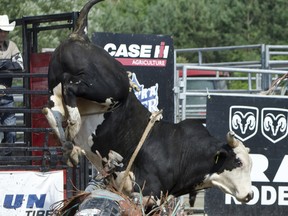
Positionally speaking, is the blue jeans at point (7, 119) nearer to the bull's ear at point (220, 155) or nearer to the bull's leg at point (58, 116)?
the bull's leg at point (58, 116)

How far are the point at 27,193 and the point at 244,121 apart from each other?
2.83 m

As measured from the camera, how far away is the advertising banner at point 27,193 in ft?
30.9

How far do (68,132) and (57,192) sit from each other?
5.46 feet

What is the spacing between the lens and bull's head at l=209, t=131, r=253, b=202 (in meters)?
8.41

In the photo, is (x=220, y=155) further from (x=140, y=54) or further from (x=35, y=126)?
(x=35, y=126)

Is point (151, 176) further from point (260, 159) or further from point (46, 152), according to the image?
point (260, 159)

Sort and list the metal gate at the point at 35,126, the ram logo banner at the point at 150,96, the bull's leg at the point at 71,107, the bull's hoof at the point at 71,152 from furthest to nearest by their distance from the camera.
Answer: the ram logo banner at the point at 150,96 < the metal gate at the point at 35,126 < the bull's hoof at the point at 71,152 < the bull's leg at the point at 71,107

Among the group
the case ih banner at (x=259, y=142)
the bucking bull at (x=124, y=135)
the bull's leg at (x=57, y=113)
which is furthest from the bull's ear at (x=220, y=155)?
the case ih banner at (x=259, y=142)

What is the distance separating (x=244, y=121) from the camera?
35.2 feet

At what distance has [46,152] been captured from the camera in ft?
31.6

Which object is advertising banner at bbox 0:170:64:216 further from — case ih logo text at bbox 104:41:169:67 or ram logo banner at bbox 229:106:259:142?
ram logo banner at bbox 229:106:259:142

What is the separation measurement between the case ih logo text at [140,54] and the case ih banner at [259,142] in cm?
77

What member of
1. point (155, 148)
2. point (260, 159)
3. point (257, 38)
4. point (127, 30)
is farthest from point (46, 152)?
point (257, 38)

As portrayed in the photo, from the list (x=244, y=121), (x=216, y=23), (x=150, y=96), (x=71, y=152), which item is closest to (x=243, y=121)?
(x=244, y=121)
